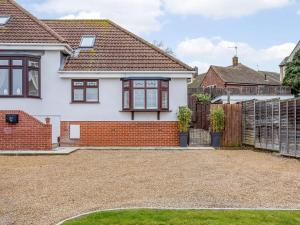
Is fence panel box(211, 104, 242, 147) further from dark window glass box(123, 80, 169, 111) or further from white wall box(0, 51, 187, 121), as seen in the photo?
dark window glass box(123, 80, 169, 111)

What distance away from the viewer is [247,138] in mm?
21203

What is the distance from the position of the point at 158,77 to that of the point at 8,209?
15.2 meters

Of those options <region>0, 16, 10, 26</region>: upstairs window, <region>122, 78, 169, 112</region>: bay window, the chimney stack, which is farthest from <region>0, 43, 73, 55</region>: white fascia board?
the chimney stack

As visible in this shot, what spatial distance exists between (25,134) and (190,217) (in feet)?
44.8

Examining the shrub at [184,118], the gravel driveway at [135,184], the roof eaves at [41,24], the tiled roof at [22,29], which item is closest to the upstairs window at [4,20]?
the tiled roof at [22,29]

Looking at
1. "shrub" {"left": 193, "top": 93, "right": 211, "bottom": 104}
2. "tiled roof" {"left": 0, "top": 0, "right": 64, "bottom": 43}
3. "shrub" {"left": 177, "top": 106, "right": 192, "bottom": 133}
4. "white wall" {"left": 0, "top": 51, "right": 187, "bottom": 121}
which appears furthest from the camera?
"shrub" {"left": 193, "top": 93, "right": 211, "bottom": 104}

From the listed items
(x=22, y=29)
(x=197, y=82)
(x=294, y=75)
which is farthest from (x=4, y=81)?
(x=197, y=82)

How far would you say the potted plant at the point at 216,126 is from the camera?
21278 mm

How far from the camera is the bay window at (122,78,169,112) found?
22.2 metres

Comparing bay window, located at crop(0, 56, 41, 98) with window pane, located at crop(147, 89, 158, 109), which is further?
window pane, located at crop(147, 89, 158, 109)

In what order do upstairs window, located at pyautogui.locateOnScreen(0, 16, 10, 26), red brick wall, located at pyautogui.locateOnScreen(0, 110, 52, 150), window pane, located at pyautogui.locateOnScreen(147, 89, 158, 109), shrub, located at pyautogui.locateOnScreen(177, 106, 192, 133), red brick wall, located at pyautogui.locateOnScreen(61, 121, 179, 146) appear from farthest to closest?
upstairs window, located at pyautogui.locateOnScreen(0, 16, 10, 26) → window pane, located at pyautogui.locateOnScreen(147, 89, 158, 109) → red brick wall, located at pyautogui.locateOnScreen(61, 121, 179, 146) → shrub, located at pyautogui.locateOnScreen(177, 106, 192, 133) → red brick wall, located at pyautogui.locateOnScreen(0, 110, 52, 150)

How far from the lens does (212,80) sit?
55062mm

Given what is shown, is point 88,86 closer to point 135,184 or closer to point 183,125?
point 183,125

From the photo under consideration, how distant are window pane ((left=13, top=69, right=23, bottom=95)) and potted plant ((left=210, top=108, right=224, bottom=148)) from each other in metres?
8.88
